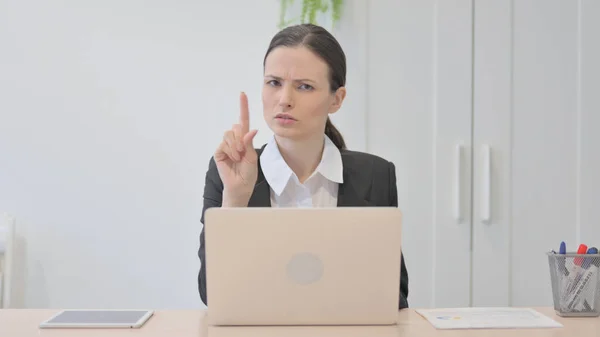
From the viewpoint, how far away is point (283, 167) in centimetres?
200

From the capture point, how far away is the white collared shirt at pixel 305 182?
1.99m

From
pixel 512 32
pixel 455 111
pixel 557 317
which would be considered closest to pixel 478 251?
pixel 455 111

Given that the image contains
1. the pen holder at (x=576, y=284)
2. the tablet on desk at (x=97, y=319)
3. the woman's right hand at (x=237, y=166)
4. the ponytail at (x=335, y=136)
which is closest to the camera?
the tablet on desk at (x=97, y=319)

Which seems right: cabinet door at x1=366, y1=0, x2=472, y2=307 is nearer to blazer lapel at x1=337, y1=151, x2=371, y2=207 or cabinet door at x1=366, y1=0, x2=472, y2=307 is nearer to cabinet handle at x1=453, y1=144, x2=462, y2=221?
cabinet handle at x1=453, y1=144, x2=462, y2=221

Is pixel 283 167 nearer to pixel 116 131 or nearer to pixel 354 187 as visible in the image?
pixel 354 187

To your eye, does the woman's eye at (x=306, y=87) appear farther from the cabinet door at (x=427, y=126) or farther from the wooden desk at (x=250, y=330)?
the cabinet door at (x=427, y=126)

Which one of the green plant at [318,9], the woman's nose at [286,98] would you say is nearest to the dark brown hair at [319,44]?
the woman's nose at [286,98]

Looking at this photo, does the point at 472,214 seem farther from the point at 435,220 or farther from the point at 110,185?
the point at 110,185

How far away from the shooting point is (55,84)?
2920 millimetres

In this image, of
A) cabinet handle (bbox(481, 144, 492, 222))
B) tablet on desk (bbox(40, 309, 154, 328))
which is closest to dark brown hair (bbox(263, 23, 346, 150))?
tablet on desk (bbox(40, 309, 154, 328))

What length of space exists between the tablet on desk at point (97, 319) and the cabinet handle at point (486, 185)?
1631 mm

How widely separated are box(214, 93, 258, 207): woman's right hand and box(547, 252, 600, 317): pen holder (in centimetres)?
74

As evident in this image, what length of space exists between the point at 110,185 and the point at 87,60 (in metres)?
0.51

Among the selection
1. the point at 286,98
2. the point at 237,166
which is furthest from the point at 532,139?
the point at 237,166
